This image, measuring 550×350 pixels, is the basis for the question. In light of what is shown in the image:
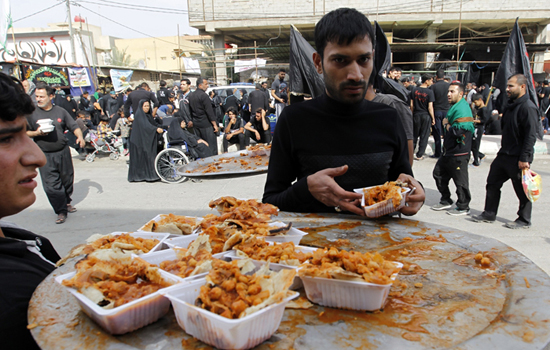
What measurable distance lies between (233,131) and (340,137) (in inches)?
304

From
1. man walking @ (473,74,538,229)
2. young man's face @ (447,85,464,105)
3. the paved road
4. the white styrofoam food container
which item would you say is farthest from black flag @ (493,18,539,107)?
the white styrofoam food container

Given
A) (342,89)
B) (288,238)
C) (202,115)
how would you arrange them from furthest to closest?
1. (202,115)
2. (342,89)
3. (288,238)

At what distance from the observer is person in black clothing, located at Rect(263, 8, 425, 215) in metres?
1.85

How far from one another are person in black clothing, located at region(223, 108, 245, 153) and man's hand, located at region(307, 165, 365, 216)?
769 centimetres

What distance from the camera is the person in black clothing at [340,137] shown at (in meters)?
1.85

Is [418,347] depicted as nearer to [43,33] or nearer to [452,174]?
[452,174]

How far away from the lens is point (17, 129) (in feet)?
4.33

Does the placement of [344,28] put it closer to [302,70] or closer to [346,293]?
[346,293]

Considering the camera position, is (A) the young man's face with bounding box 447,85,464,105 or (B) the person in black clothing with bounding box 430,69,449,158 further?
(B) the person in black clothing with bounding box 430,69,449,158

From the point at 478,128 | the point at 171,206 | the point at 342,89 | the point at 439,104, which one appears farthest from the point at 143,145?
the point at 478,128

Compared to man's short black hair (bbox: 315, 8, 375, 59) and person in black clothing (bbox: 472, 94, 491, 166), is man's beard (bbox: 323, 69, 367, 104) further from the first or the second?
person in black clothing (bbox: 472, 94, 491, 166)

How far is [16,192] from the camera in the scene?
4.35ft

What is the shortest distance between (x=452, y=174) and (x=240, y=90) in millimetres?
11719

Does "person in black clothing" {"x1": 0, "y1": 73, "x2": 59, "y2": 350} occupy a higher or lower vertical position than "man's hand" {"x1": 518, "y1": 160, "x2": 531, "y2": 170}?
higher
